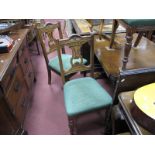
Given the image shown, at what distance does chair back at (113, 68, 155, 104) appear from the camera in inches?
46.6

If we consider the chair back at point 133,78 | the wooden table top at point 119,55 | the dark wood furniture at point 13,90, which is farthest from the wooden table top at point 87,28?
the chair back at point 133,78

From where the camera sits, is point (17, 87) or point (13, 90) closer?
point (13, 90)

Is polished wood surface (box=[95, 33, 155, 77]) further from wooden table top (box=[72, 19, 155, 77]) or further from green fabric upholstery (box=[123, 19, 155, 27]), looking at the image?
green fabric upholstery (box=[123, 19, 155, 27])

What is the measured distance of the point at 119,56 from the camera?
173 centimetres

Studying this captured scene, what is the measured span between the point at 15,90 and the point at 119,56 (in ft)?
3.87

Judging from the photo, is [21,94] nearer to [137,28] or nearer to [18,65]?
[18,65]

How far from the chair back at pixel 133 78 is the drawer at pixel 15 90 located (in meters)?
0.95

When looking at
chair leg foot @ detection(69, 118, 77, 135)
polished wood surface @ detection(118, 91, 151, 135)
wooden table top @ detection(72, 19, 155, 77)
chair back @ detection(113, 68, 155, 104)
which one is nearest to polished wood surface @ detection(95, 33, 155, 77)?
wooden table top @ detection(72, 19, 155, 77)

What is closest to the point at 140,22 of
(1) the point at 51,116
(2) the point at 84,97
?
(2) the point at 84,97

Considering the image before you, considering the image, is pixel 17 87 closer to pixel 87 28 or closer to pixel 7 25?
pixel 7 25

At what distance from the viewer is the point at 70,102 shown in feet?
Result: 4.61

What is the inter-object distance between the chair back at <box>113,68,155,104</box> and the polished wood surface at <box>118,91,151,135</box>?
0.32 ft

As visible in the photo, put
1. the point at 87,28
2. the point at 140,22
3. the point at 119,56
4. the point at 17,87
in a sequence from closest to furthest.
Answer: the point at 140,22
the point at 17,87
the point at 119,56
the point at 87,28

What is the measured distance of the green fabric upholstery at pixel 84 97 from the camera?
1.34 m
